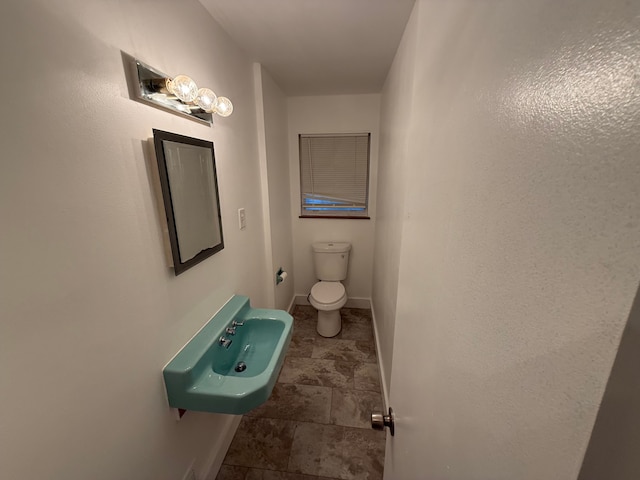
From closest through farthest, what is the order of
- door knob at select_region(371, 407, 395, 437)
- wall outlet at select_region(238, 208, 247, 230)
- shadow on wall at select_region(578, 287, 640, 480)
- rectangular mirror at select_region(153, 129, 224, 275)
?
1. shadow on wall at select_region(578, 287, 640, 480)
2. door knob at select_region(371, 407, 395, 437)
3. rectangular mirror at select_region(153, 129, 224, 275)
4. wall outlet at select_region(238, 208, 247, 230)

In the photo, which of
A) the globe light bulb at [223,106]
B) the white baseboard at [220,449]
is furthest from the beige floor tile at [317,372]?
the globe light bulb at [223,106]

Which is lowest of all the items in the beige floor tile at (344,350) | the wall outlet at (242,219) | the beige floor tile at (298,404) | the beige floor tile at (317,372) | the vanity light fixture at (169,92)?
the beige floor tile at (298,404)

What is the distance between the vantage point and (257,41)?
Result: 4.79ft

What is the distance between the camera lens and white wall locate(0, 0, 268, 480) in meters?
0.52

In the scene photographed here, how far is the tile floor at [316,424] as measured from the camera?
4.48 feet

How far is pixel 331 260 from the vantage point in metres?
2.61

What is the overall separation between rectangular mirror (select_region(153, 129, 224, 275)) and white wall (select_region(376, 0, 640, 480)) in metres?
0.87

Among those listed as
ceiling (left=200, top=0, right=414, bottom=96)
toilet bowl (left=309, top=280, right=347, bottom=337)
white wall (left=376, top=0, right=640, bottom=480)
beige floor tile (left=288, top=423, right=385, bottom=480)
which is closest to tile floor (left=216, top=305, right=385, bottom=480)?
beige floor tile (left=288, top=423, right=385, bottom=480)

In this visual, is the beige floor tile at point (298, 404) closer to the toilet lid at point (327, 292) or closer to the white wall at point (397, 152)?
the white wall at point (397, 152)

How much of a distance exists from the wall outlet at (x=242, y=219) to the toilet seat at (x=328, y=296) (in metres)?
1.03

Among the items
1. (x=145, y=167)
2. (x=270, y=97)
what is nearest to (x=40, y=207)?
(x=145, y=167)

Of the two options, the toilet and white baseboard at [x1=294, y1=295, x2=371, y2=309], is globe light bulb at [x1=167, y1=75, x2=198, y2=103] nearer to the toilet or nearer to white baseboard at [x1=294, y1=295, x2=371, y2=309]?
the toilet

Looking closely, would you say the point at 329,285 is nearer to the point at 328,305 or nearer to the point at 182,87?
the point at 328,305

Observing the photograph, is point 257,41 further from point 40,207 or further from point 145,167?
point 40,207
